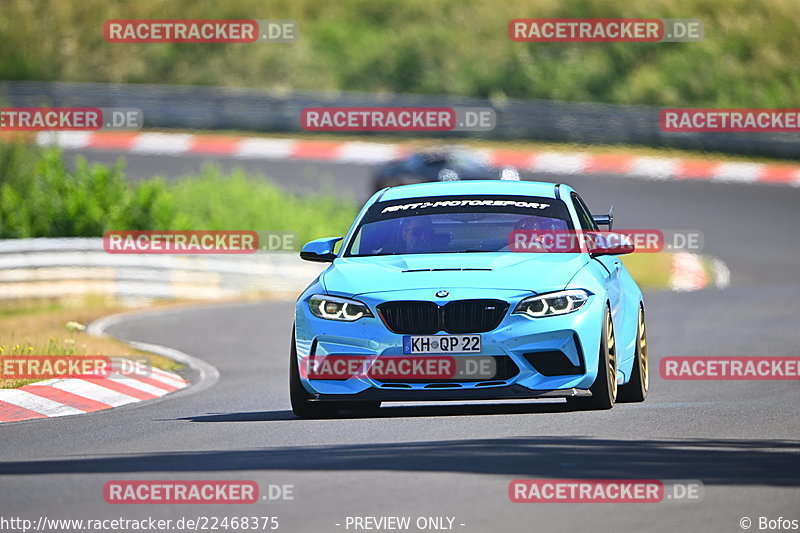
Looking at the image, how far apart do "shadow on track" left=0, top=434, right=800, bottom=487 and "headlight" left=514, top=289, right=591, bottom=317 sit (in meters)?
1.21

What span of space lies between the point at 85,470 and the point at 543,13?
43.6 meters

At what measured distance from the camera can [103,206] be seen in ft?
87.1

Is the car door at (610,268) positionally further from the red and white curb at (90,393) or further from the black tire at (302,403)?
the red and white curb at (90,393)

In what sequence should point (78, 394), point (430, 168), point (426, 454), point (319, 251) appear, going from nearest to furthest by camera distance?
point (426, 454) < point (319, 251) < point (78, 394) < point (430, 168)

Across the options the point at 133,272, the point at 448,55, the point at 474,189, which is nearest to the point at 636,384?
the point at 474,189

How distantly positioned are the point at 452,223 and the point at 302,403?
70.8 inches

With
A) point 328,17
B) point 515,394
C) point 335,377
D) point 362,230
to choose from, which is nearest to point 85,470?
point 335,377

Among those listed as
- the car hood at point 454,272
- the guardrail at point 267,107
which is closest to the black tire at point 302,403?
the car hood at point 454,272

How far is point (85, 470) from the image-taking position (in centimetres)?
889

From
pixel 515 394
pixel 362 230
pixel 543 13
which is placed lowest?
pixel 515 394

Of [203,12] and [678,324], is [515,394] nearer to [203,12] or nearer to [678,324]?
[678,324]

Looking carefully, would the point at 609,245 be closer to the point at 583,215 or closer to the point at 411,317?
the point at 583,215

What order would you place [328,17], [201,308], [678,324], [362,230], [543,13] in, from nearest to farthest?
[362,230], [678,324], [201,308], [543,13], [328,17]

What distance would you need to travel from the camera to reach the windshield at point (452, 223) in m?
11.7
